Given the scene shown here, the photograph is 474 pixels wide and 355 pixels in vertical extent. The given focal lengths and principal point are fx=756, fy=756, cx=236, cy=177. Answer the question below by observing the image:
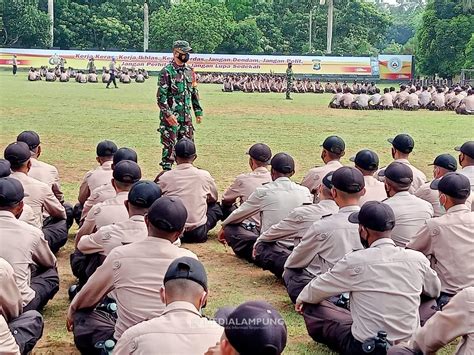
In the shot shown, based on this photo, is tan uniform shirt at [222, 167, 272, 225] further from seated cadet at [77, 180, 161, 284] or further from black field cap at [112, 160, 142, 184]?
seated cadet at [77, 180, 161, 284]

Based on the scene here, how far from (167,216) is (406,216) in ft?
7.97

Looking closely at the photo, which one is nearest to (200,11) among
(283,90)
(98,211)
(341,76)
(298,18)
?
(298,18)

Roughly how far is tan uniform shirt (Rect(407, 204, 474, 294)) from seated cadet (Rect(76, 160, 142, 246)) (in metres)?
2.16

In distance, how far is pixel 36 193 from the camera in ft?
21.1

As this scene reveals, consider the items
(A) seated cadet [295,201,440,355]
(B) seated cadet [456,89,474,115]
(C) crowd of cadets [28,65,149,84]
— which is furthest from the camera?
(C) crowd of cadets [28,65,149,84]

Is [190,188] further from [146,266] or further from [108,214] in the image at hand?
[146,266]

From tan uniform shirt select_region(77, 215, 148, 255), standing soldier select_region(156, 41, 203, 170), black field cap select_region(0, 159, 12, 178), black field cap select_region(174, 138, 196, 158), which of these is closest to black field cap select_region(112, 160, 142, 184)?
tan uniform shirt select_region(77, 215, 148, 255)

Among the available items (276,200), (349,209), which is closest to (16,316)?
(349,209)

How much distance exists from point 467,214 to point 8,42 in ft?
155

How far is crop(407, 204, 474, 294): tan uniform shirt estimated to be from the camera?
16.6 feet

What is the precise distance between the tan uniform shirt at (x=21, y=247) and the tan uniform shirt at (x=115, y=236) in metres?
0.32

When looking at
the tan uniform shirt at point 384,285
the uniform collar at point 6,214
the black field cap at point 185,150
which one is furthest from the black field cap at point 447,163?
the uniform collar at point 6,214

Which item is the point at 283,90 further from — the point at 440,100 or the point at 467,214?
the point at 467,214

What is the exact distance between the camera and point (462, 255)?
506 cm
